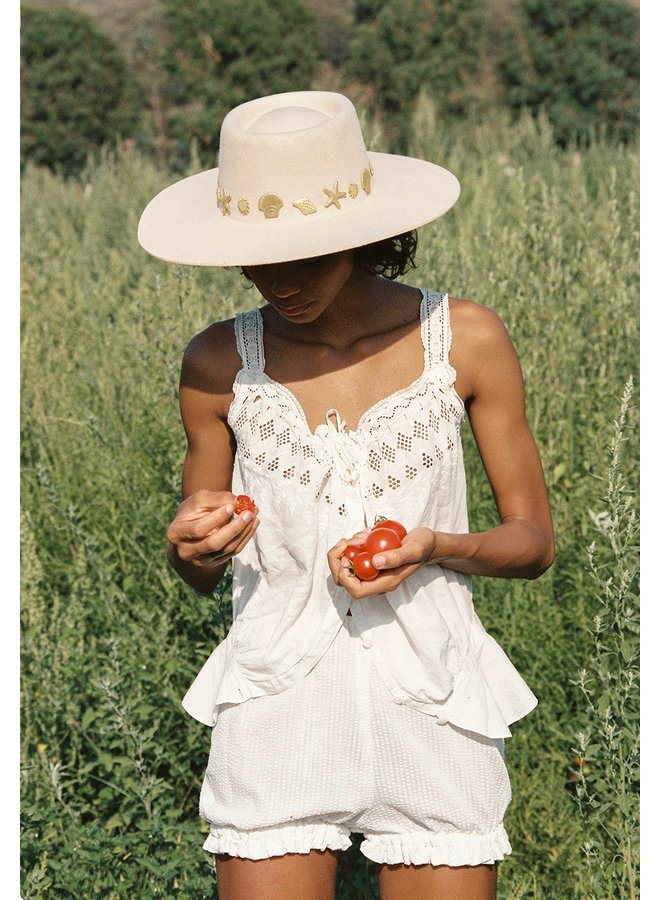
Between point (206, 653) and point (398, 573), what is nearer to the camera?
point (398, 573)

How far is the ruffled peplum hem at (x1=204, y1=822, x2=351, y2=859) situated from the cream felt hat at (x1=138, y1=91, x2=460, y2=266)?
2.73 ft

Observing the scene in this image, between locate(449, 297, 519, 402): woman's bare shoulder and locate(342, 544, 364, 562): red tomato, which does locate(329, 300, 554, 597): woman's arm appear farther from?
locate(342, 544, 364, 562): red tomato

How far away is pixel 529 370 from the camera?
3916 millimetres

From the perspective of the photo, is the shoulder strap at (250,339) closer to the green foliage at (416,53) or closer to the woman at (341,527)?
the woman at (341,527)

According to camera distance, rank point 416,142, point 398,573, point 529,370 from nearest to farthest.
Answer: point 398,573
point 529,370
point 416,142

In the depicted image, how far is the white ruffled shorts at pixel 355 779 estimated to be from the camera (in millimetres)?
1777

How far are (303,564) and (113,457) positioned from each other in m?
2.46

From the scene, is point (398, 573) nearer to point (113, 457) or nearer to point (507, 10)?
point (113, 457)

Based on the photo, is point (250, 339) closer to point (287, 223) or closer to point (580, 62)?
point (287, 223)

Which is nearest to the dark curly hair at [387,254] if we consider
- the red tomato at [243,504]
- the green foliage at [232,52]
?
the red tomato at [243,504]

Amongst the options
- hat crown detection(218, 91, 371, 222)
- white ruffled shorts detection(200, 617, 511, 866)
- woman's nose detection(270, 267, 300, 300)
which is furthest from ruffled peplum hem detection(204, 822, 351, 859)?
hat crown detection(218, 91, 371, 222)

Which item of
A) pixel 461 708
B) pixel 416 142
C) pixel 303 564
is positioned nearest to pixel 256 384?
pixel 303 564

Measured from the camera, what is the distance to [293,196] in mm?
1822

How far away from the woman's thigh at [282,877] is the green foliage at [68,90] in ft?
66.2
